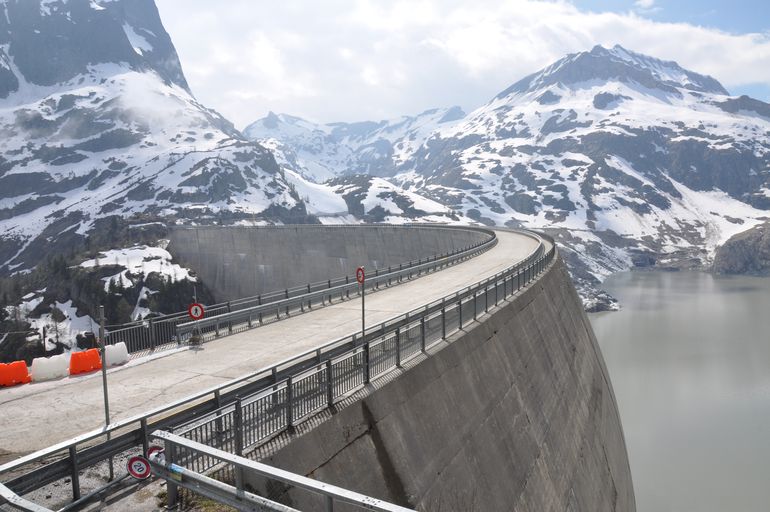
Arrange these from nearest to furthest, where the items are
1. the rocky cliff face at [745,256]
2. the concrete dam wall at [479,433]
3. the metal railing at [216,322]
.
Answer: the concrete dam wall at [479,433] → the metal railing at [216,322] → the rocky cliff face at [745,256]

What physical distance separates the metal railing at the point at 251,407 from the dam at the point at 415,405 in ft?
0.14

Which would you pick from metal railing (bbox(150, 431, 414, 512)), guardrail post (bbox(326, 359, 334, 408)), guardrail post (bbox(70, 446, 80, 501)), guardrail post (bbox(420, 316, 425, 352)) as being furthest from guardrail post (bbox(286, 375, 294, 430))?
guardrail post (bbox(420, 316, 425, 352))

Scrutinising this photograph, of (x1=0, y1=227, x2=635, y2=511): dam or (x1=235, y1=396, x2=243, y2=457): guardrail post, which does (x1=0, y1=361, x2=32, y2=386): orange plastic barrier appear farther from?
(x1=235, y1=396, x2=243, y2=457): guardrail post

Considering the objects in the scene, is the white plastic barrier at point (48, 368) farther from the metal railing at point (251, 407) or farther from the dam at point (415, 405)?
the metal railing at point (251, 407)

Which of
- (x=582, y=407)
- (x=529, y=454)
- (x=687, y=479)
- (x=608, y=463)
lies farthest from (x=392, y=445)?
(x=687, y=479)

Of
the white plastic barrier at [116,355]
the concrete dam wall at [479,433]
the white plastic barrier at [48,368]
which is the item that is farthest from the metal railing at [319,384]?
the white plastic barrier at [48,368]

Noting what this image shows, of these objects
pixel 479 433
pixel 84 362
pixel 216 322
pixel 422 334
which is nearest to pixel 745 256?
pixel 479 433

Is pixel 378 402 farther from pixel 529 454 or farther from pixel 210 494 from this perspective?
pixel 529 454

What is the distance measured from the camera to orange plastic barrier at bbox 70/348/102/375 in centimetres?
1552

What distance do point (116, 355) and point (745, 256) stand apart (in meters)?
173

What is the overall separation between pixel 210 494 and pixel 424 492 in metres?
5.98

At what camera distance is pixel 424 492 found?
38.3 ft

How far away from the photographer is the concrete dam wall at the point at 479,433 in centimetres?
1065

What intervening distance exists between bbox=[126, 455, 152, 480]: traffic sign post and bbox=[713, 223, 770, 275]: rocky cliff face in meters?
172
